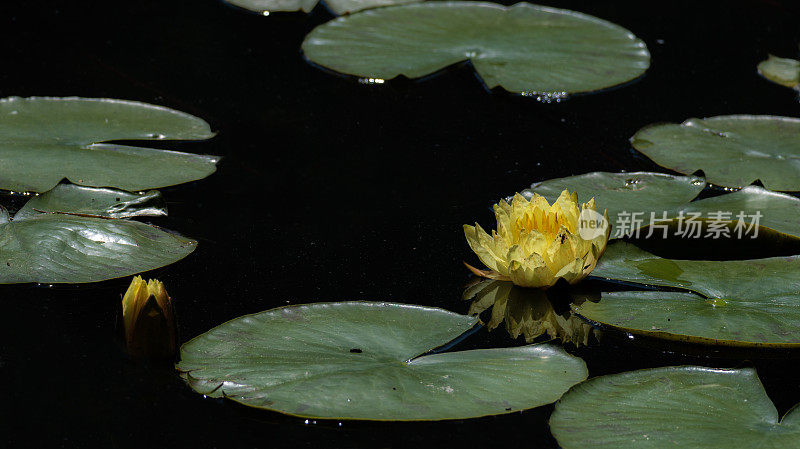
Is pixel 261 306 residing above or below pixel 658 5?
below

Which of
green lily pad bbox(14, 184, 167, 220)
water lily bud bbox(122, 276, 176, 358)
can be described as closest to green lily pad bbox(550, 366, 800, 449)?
water lily bud bbox(122, 276, 176, 358)

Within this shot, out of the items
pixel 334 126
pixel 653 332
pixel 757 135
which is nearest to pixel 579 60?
pixel 757 135

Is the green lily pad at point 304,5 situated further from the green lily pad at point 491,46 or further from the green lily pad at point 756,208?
the green lily pad at point 756,208

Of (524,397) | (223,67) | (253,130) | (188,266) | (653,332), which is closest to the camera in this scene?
(524,397)

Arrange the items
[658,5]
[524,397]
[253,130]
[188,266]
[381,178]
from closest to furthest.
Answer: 1. [524,397]
2. [188,266]
3. [381,178]
4. [253,130]
5. [658,5]

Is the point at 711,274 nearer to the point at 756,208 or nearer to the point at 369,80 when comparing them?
the point at 756,208

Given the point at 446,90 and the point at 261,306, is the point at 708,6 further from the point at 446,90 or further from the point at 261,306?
the point at 261,306

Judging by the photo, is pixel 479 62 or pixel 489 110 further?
pixel 479 62

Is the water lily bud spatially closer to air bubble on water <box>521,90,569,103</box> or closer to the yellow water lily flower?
the yellow water lily flower

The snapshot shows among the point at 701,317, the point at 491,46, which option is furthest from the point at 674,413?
the point at 491,46
